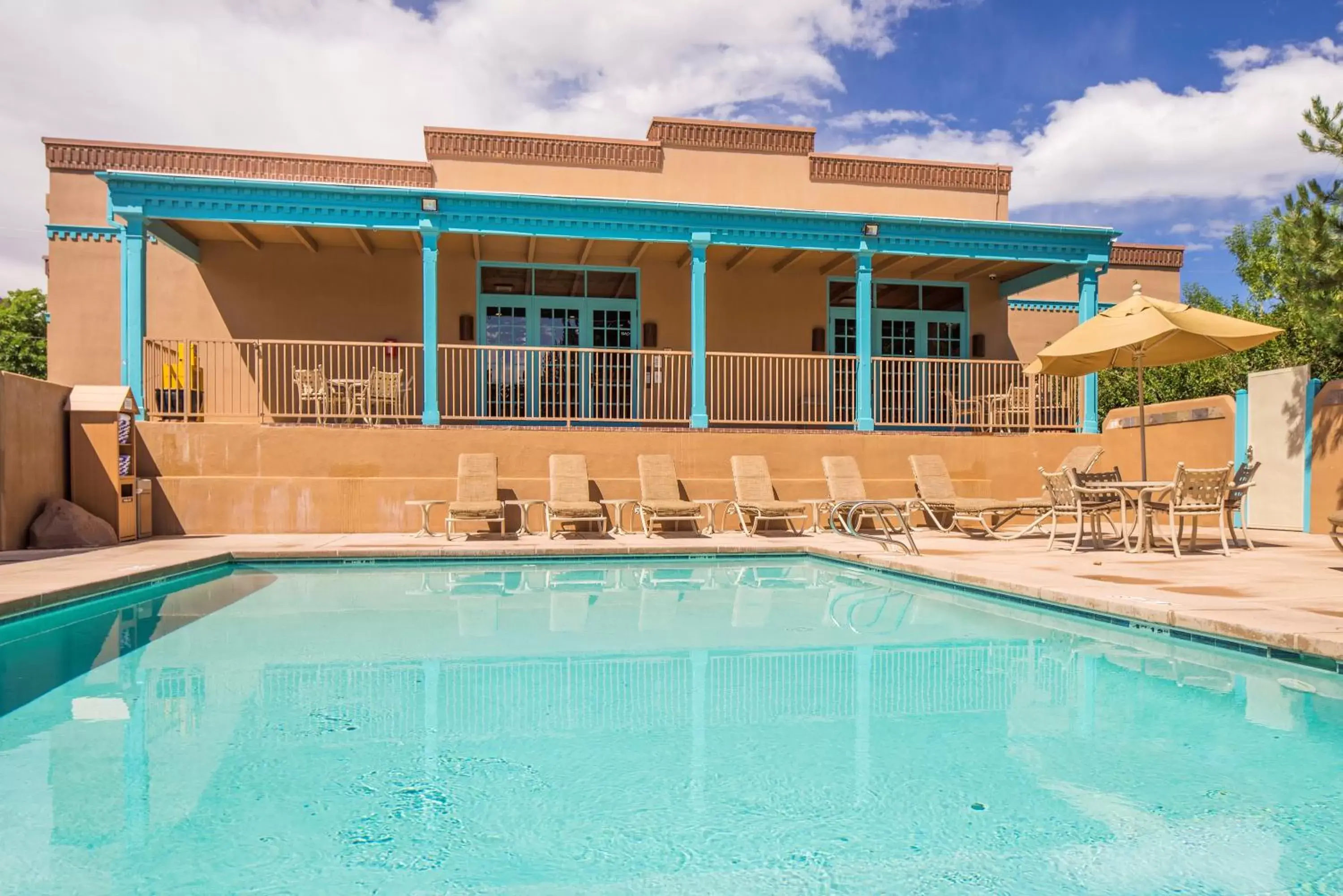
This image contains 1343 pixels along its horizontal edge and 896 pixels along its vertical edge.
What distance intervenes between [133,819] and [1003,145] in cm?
7511

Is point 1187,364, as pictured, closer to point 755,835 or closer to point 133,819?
point 755,835

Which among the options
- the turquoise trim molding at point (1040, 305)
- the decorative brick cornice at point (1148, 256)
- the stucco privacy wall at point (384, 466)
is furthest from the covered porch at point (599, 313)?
the decorative brick cornice at point (1148, 256)

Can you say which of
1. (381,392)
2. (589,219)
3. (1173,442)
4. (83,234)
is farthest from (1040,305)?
(83,234)

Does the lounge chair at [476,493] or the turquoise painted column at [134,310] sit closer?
the lounge chair at [476,493]

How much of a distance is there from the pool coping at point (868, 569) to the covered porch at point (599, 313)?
8.55 ft

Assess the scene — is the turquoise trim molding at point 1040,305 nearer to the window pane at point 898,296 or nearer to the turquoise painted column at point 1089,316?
the window pane at point 898,296

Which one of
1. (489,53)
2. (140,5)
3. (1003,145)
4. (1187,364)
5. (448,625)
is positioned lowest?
(448,625)

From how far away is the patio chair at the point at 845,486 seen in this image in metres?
11.4

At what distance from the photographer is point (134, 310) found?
1092cm

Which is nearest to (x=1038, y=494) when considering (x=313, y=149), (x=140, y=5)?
(x=140, y=5)

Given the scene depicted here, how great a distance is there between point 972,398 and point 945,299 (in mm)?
2608

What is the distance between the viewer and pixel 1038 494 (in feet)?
41.5

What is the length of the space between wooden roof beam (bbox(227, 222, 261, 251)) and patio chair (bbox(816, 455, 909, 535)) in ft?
28.4

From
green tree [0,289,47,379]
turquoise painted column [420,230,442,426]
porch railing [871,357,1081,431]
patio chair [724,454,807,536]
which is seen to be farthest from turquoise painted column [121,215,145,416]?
green tree [0,289,47,379]
